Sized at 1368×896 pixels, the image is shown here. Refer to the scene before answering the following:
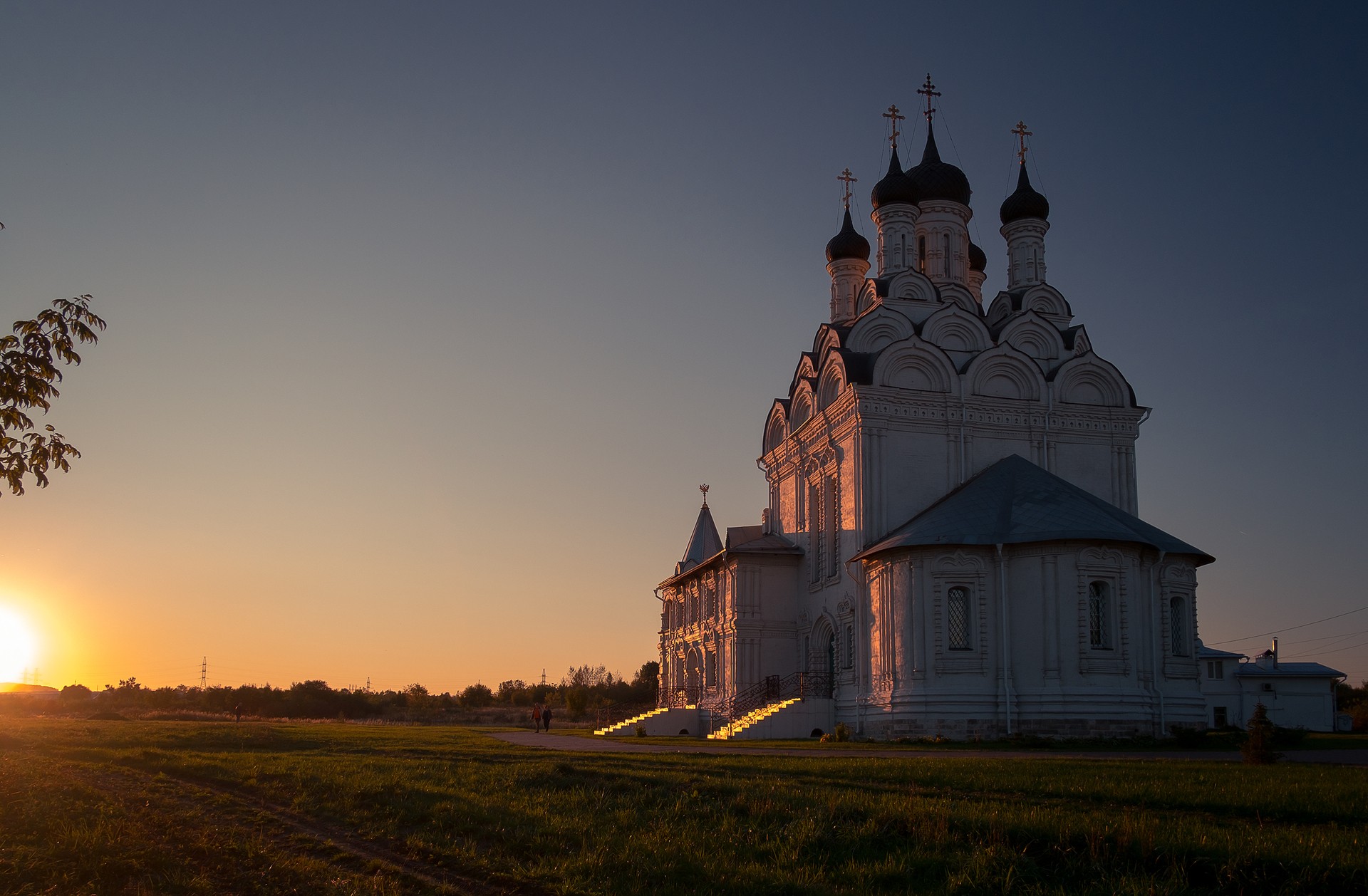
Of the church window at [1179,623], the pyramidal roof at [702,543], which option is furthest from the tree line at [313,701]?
the church window at [1179,623]

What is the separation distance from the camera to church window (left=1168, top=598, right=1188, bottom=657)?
78.8 ft

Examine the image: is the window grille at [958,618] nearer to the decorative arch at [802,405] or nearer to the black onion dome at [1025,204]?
the decorative arch at [802,405]

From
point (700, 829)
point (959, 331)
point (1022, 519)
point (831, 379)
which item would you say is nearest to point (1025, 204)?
point (959, 331)

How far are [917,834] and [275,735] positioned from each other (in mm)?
19309

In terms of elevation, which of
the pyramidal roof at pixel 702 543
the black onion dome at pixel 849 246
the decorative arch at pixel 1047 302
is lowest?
the pyramidal roof at pixel 702 543

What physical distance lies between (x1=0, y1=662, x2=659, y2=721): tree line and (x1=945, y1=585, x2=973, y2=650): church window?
93.2 ft

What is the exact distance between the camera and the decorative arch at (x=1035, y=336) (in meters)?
29.5

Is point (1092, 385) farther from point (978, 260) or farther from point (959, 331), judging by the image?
point (978, 260)

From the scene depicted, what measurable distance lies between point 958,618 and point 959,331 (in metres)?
8.33

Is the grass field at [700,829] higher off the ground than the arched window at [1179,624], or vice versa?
the arched window at [1179,624]

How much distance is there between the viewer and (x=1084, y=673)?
75.3 feet

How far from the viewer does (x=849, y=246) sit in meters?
35.2

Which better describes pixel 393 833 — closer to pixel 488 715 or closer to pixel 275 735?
pixel 275 735

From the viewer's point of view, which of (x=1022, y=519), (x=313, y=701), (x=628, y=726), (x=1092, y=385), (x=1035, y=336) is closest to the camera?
(x=1022, y=519)
